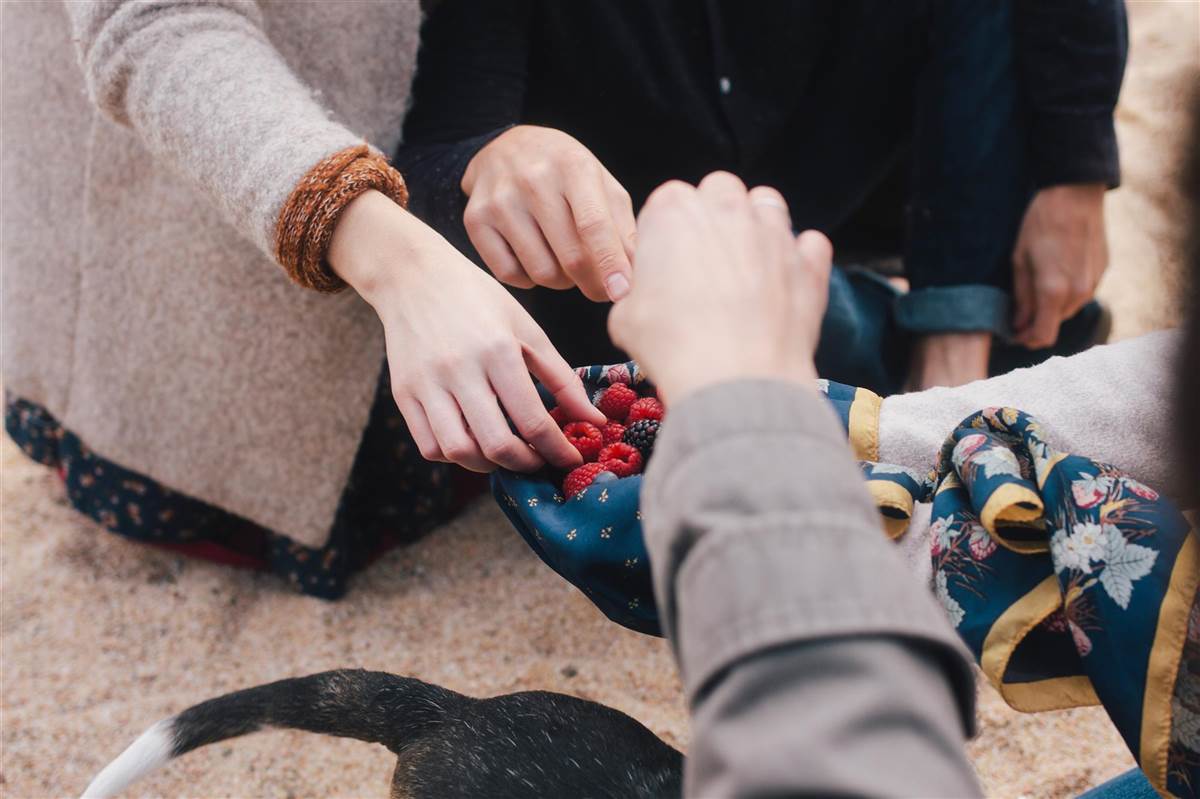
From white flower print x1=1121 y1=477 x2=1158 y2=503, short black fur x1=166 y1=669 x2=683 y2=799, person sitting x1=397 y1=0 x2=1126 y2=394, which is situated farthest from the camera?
person sitting x1=397 y1=0 x2=1126 y2=394

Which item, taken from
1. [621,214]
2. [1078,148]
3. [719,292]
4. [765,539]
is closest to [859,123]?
[1078,148]

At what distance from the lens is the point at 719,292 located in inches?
18.7

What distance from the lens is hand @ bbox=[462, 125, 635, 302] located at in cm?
79

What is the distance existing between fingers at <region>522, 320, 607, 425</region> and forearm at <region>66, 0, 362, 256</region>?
281mm

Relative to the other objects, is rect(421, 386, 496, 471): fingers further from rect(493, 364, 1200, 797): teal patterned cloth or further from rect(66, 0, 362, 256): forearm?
rect(66, 0, 362, 256): forearm

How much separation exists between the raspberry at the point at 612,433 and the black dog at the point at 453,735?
0.68 ft

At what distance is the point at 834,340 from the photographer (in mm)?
1428

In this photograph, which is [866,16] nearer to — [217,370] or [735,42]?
[735,42]

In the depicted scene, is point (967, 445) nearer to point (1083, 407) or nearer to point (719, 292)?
point (1083, 407)

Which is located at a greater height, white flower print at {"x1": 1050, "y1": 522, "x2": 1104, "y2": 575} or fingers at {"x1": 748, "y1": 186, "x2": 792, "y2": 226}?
fingers at {"x1": 748, "y1": 186, "x2": 792, "y2": 226}

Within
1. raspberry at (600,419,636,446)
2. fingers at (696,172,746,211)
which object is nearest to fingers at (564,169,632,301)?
raspberry at (600,419,636,446)

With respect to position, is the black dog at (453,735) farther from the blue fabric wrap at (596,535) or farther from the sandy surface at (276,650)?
the sandy surface at (276,650)

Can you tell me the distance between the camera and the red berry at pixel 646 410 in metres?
0.73

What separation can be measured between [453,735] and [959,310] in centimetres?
105
